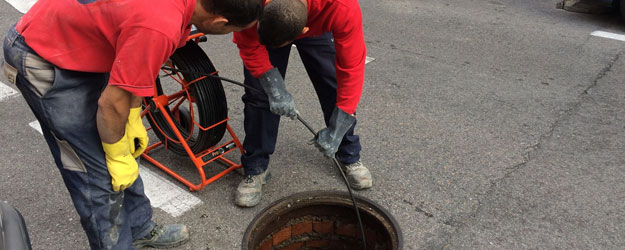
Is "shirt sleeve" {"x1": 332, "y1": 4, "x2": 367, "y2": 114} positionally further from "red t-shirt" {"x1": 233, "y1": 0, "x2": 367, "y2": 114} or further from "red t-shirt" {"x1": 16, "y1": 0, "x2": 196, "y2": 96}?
"red t-shirt" {"x1": 16, "y1": 0, "x2": 196, "y2": 96}

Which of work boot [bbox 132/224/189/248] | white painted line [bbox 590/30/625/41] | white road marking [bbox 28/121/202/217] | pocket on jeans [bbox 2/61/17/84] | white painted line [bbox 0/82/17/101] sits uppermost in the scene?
pocket on jeans [bbox 2/61/17/84]

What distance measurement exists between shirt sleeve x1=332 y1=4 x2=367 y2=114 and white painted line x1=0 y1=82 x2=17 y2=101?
3189 millimetres

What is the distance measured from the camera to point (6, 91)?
4250 millimetres

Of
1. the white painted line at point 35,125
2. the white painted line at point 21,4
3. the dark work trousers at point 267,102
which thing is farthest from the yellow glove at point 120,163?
the white painted line at point 21,4

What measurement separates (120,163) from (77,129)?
21 centimetres

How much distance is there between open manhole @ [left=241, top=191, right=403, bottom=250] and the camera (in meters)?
2.67

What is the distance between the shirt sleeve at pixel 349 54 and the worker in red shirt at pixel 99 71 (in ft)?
1.87

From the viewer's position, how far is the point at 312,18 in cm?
229

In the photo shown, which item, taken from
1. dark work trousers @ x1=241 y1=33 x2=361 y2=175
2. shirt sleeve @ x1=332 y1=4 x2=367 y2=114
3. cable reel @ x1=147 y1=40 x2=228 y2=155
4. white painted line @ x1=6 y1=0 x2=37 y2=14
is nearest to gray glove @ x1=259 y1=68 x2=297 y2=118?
dark work trousers @ x1=241 y1=33 x2=361 y2=175

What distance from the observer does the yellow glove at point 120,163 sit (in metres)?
1.93

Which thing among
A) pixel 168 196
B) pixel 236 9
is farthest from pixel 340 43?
pixel 168 196

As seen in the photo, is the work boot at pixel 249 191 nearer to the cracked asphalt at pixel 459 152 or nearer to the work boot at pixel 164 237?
the cracked asphalt at pixel 459 152

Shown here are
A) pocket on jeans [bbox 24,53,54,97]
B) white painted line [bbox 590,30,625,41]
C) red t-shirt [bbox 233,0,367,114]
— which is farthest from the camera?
white painted line [bbox 590,30,625,41]

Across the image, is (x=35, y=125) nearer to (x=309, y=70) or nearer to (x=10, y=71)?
(x=10, y=71)
